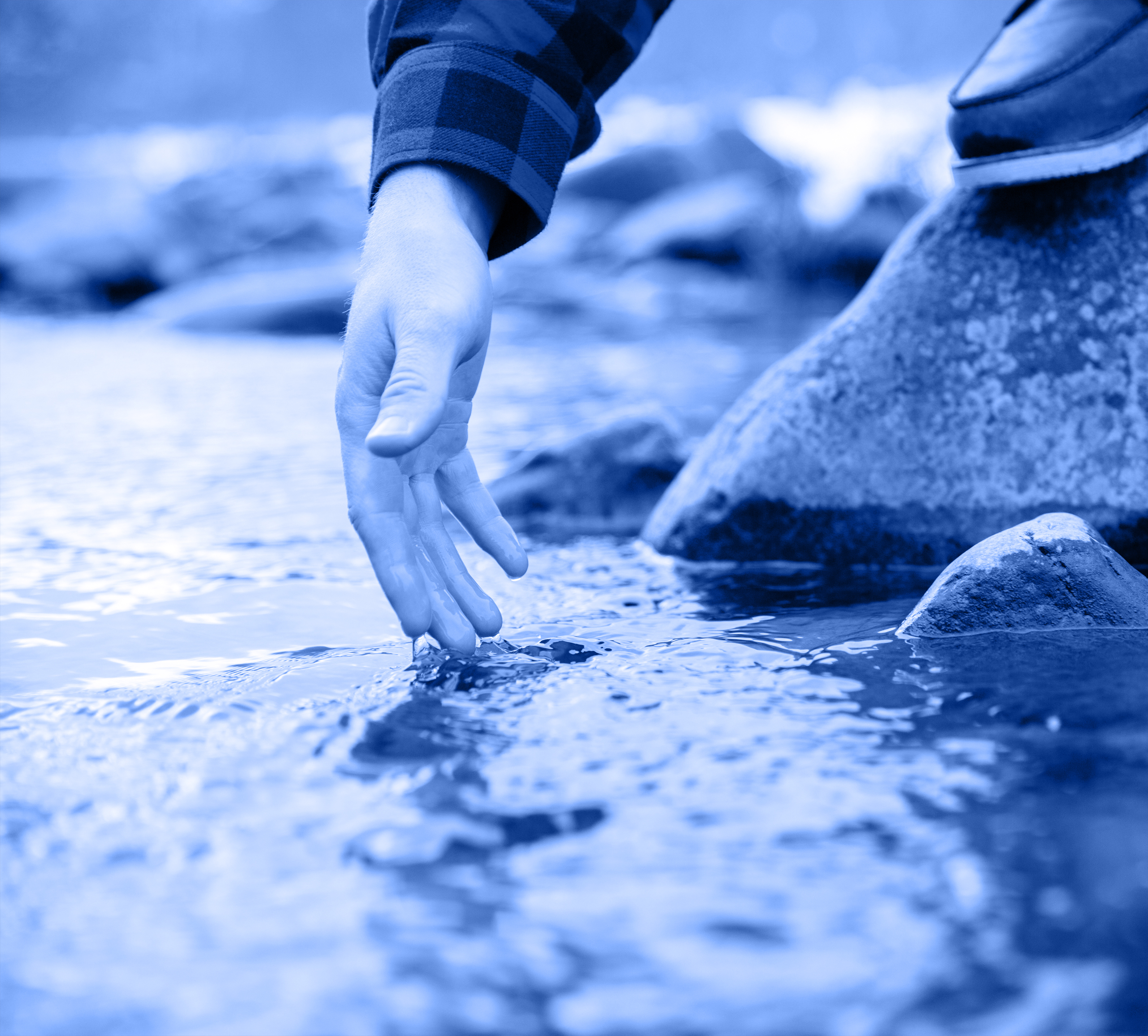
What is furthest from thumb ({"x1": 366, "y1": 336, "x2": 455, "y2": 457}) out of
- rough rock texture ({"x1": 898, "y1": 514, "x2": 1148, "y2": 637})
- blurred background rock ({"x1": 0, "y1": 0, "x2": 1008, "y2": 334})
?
blurred background rock ({"x1": 0, "y1": 0, "x2": 1008, "y2": 334})

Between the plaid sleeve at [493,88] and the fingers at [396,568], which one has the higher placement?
the plaid sleeve at [493,88]

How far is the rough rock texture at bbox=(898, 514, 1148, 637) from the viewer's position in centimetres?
161

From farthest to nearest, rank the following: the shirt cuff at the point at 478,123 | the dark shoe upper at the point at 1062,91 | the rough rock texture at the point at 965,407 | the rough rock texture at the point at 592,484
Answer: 1. the rough rock texture at the point at 592,484
2. the rough rock texture at the point at 965,407
3. the dark shoe upper at the point at 1062,91
4. the shirt cuff at the point at 478,123

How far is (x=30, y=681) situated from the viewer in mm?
1608

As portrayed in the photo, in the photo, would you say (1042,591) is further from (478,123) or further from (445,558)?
(478,123)

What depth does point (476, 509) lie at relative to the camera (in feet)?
5.07

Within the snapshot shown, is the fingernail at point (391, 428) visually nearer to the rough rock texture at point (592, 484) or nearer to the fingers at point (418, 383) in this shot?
the fingers at point (418, 383)

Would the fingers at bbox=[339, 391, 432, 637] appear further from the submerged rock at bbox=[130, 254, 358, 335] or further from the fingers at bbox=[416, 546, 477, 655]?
the submerged rock at bbox=[130, 254, 358, 335]

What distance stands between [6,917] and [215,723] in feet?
1.39

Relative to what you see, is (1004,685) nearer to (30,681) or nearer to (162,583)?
(30,681)

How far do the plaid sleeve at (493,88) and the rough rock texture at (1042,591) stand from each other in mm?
792

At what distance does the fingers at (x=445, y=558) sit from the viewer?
1.54 meters

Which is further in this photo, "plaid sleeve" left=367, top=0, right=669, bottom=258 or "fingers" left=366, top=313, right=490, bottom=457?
"plaid sleeve" left=367, top=0, right=669, bottom=258

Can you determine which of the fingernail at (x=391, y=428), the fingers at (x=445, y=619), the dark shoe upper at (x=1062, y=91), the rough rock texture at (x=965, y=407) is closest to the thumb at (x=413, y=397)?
the fingernail at (x=391, y=428)
